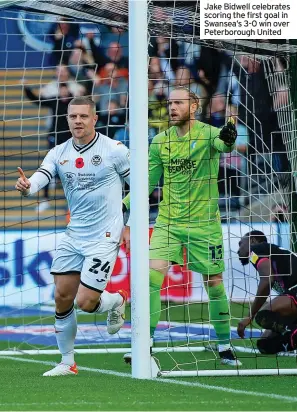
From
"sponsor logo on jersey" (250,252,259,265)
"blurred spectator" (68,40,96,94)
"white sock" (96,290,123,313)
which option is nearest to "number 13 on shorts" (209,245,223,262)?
"sponsor logo on jersey" (250,252,259,265)

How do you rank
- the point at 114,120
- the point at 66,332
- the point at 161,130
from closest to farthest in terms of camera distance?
1. the point at 66,332
2. the point at 161,130
3. the point at 114,120

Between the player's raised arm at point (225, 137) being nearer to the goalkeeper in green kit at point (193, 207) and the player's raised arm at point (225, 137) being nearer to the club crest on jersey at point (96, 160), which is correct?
the goalkeeper in green kit at point (193, 207)

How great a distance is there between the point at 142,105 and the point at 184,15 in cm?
148

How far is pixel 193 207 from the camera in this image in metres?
9.40

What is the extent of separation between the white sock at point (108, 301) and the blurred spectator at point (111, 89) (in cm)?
475

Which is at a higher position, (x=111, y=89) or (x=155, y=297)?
(x=111, y=89)

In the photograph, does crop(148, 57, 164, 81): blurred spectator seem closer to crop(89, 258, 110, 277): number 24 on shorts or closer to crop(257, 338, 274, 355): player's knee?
crop(89, 258, 110, 277): number 24 on shorts

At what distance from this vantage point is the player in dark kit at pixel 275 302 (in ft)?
30.5

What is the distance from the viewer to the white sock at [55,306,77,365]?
8438mm

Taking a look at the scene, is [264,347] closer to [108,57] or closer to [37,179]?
[37,179]

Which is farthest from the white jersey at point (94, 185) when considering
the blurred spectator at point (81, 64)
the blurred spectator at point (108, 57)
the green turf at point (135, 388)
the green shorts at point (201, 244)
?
the blurred spectator at point (108, 57)

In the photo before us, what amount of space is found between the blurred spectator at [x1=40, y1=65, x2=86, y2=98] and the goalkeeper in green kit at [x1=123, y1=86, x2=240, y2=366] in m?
4.83

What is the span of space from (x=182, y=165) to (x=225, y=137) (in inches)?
38.2

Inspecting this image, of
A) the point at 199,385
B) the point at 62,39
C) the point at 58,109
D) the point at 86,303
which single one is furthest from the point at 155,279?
the point at 58,109
